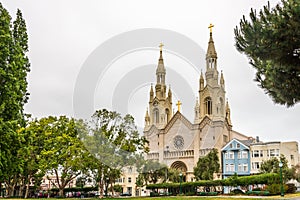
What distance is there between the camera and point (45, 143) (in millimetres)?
45656

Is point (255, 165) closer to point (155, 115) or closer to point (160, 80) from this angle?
point (155, 115)

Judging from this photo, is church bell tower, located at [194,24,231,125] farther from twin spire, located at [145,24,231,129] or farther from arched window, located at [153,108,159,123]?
arched window, located at [153,108,159,123]

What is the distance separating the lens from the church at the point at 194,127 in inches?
2936

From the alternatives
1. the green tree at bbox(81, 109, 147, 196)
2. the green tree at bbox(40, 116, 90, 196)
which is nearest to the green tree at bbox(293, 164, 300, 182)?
the green tree at bbox(81, 109, 147, 196)

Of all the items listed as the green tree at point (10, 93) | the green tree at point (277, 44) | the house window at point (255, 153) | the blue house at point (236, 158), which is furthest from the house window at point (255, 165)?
the green tree at point (277, 44)

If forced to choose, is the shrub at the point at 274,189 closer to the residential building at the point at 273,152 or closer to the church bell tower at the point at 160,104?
the residential building at the point at 273,152

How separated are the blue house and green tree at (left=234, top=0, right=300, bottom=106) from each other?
56.6 m

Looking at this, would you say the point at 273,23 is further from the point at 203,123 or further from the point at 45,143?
the point at 203,123

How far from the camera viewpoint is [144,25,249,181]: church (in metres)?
74.6

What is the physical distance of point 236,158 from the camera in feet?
224

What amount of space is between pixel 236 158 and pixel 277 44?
5970 centimetres

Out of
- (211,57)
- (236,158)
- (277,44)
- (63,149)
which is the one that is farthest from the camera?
(211,57)

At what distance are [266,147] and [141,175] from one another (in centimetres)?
2237

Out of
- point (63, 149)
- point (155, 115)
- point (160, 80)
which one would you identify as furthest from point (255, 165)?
point (63, 149)
